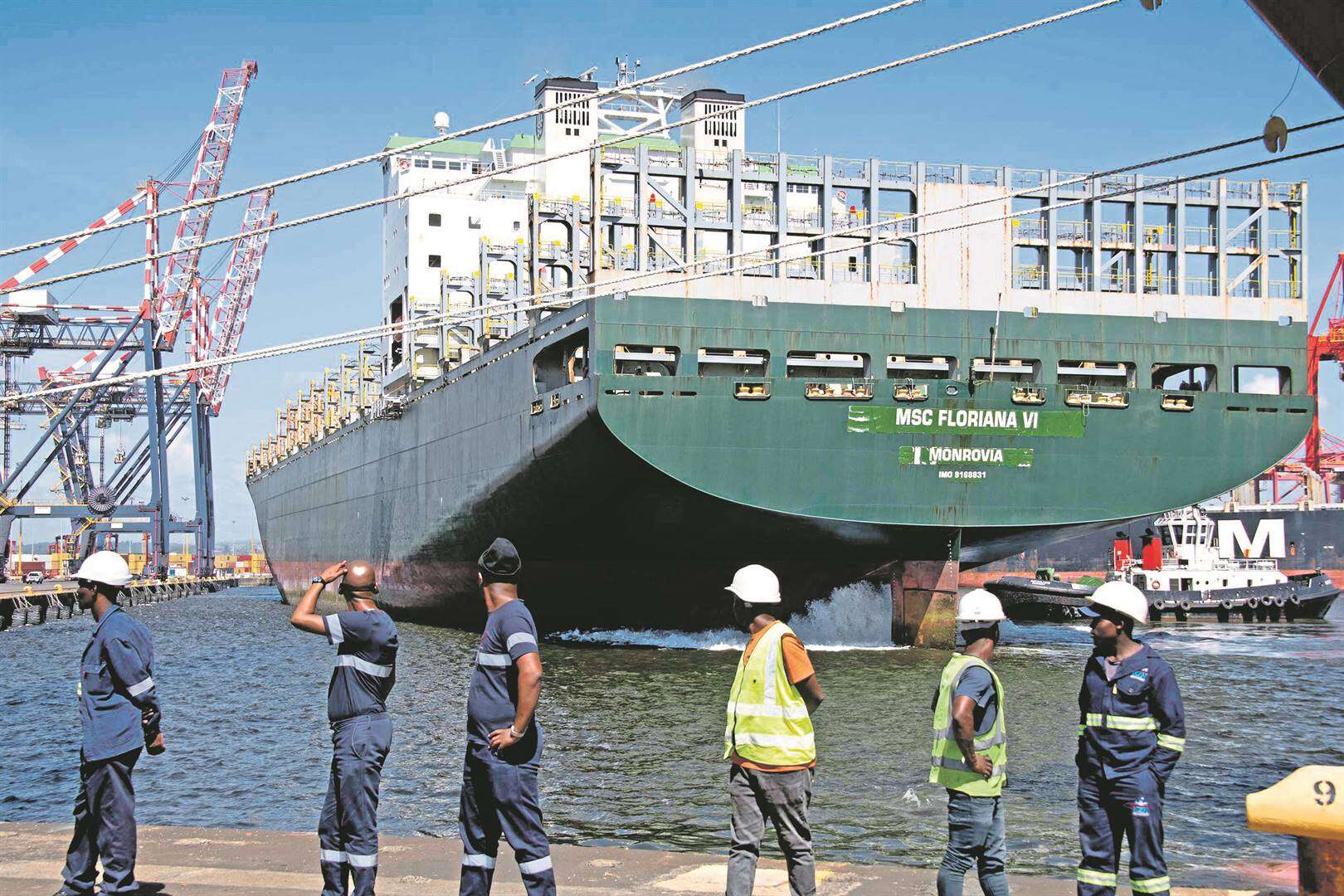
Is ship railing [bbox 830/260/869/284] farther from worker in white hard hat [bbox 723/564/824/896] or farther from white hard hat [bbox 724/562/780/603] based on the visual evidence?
worker in white hard hat [bbox 723/564/824/896]

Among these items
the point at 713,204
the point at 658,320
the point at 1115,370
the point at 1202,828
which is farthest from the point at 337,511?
the point at 1202,828

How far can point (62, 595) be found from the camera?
47344mm

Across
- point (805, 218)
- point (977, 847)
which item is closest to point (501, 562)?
point (977, 847)

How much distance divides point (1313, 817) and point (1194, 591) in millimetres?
36626

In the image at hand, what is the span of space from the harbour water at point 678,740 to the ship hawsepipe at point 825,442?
1.56m

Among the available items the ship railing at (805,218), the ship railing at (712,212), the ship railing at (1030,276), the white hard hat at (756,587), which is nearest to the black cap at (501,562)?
the white hard hat at (756,587)

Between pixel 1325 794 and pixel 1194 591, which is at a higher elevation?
pixel 1325 794

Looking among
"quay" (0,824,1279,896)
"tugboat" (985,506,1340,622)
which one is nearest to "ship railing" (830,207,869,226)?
"tugboat" (985,506,1340,622)

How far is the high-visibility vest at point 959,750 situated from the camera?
5719 mm

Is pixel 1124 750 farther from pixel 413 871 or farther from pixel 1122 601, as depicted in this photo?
pixel 413 871

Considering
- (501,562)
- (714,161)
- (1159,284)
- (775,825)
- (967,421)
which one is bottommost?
(775,825)

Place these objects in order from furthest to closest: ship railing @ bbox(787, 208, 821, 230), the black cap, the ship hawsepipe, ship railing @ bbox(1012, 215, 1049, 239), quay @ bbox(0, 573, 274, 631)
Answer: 1. quay @ bbox(0, 573, 274, 631)
2. ship railing @ bbox(787, 208, 821, 230)
3. ship railing @ bbox(1012, 215, 1049, 239)
4. the ship hawsepipe
5. the black cap

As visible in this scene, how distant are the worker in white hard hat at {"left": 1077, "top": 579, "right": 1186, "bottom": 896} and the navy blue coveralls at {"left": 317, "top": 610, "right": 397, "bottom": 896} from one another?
297cm

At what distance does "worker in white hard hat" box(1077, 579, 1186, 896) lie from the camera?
5.54 metres
